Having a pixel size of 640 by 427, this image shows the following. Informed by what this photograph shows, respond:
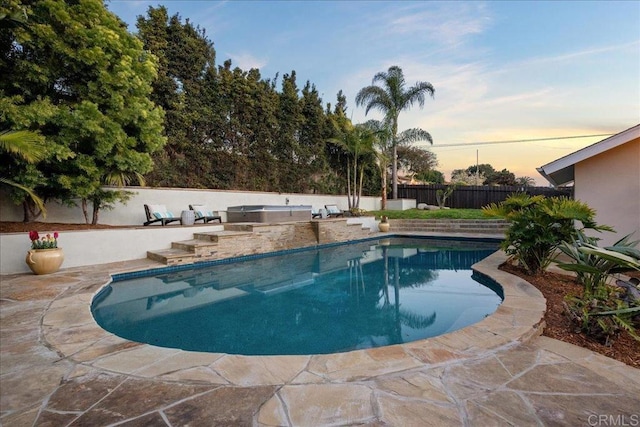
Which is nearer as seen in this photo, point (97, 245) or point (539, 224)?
point (539, 224)

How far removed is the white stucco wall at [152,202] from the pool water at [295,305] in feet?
13.6

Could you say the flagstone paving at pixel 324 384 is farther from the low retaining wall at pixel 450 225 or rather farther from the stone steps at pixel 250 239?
the low retaining wall at pixel 450 225

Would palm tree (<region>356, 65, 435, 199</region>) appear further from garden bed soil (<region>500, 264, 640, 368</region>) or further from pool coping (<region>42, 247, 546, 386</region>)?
pool coping (<region>42, 247, 546, 386</region>)

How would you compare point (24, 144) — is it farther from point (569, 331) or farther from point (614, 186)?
point (614, 186)

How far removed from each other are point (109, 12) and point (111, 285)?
7.19 metres

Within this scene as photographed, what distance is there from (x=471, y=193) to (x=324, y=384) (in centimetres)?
2144

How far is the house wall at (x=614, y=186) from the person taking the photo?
263 inches

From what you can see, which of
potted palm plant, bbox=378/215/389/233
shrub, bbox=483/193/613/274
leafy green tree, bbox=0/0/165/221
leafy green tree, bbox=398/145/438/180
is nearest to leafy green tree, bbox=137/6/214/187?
leafy green tree, bbox=0/0/165/221

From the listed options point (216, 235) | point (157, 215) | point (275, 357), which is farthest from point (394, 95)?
point (275, 357)

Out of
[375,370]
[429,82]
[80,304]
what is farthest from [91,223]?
[429,82]

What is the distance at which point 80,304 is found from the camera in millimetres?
4348

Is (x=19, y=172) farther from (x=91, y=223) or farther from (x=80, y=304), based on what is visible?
(x=80, y=304)

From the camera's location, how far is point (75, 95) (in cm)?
789

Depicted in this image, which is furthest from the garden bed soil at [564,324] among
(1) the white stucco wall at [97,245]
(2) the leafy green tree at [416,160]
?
(2) the leafy green tree at [416,160]
